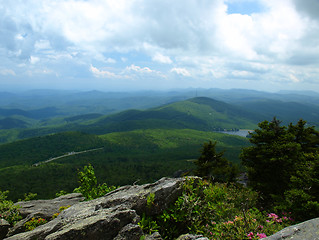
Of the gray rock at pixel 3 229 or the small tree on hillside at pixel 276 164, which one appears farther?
the small tree on hillside at pixel 276 164

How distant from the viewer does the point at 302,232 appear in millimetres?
7438

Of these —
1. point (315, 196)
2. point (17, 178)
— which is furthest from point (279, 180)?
point (17, 178)

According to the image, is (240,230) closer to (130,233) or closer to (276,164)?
(130,233)

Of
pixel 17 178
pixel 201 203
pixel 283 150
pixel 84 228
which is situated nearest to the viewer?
pixel 84 228

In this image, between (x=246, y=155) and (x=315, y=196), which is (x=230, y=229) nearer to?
(x=315, y=196)

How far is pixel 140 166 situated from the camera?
181m

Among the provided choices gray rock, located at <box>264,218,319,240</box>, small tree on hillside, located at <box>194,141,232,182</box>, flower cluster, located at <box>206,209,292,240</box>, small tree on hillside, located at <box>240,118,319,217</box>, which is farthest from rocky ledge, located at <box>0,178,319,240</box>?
small tree on hillside, located at <box>194,141,232,182</box>

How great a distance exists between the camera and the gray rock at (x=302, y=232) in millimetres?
7109

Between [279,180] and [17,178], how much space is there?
186m

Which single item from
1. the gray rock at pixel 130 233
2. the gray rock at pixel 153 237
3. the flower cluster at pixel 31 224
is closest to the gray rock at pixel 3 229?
the flower cluster at pixel 31 224

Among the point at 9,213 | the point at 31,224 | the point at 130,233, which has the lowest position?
the point at 9,213

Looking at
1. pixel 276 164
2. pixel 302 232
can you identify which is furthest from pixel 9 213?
pixel 276 164

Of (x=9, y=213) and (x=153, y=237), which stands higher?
(x=153, y=237)

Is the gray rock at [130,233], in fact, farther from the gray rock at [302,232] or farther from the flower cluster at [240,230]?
the gray rock at [302,232]
